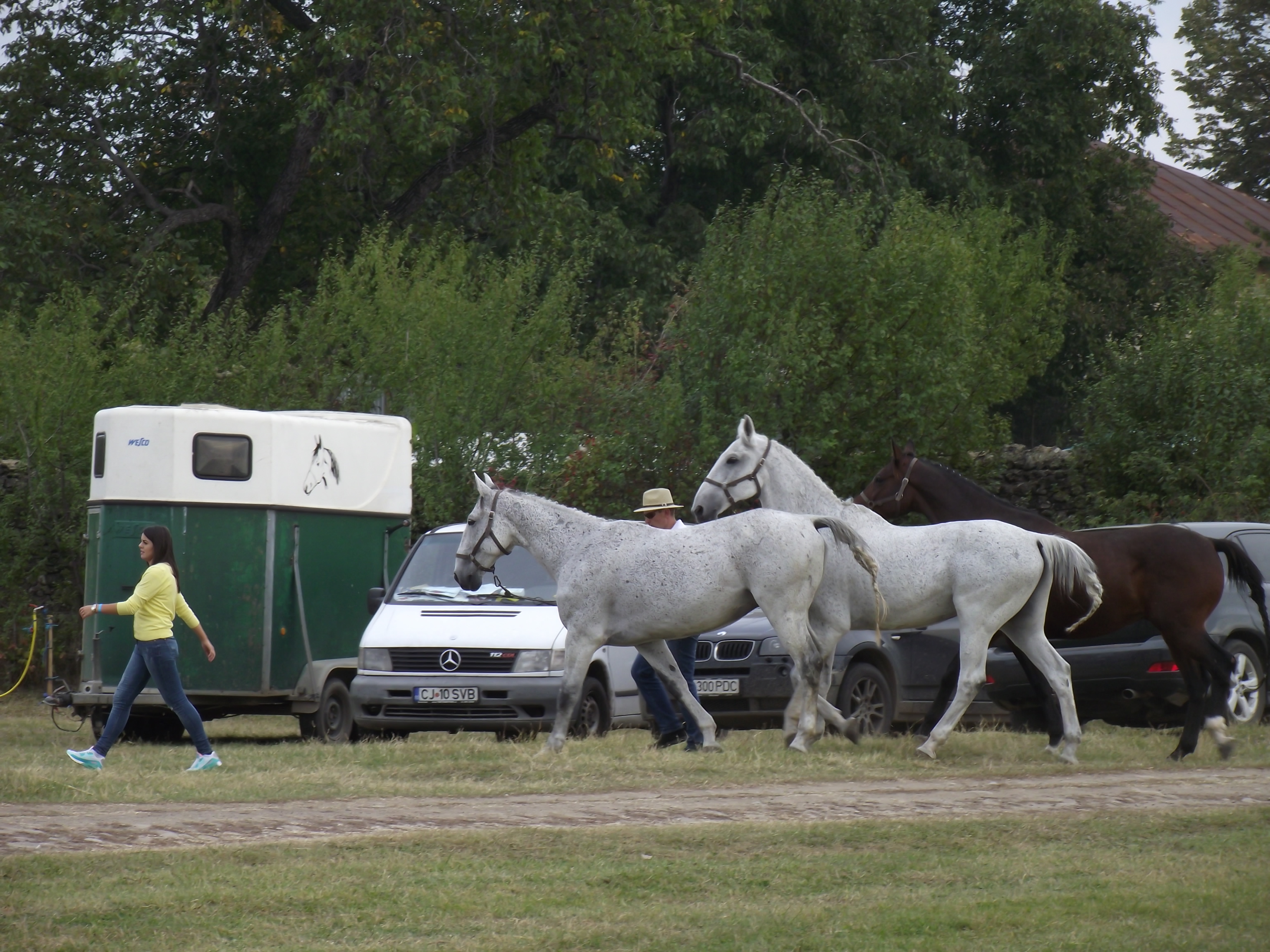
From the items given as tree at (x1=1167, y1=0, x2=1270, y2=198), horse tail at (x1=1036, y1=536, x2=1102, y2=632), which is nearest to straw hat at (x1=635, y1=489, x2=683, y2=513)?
horse tail at (x1=1036, y1=536, x2=1102, y2=632)

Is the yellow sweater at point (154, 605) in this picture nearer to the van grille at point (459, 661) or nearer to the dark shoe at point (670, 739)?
the van grille at point (459, 661)

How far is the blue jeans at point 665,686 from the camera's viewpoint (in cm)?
1259

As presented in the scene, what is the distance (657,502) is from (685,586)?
5.22 ft

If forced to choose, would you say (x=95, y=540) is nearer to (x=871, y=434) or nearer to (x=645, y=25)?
(x=871, y=434)

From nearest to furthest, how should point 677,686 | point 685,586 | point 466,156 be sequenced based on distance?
point 685,586 → point 677,686 → point 466,156

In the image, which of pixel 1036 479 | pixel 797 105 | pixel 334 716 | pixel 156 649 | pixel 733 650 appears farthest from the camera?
pixel 797 105

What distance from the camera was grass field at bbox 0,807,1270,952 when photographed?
19.8 feet

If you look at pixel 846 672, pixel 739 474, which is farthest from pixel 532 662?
pixel 846 672

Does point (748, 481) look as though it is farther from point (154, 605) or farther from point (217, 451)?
point (217, 451)

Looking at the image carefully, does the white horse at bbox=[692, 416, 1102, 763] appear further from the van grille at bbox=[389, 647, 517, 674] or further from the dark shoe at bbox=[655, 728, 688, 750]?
the van grille at bbox=[389, 647, 517, 674]

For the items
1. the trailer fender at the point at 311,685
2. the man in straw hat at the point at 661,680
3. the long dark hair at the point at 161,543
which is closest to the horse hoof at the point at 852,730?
the man in straw hat at the point at 661,680

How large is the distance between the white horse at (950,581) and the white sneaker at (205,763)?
3.96m

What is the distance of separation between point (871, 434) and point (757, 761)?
989cm

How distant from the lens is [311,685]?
579 inches
